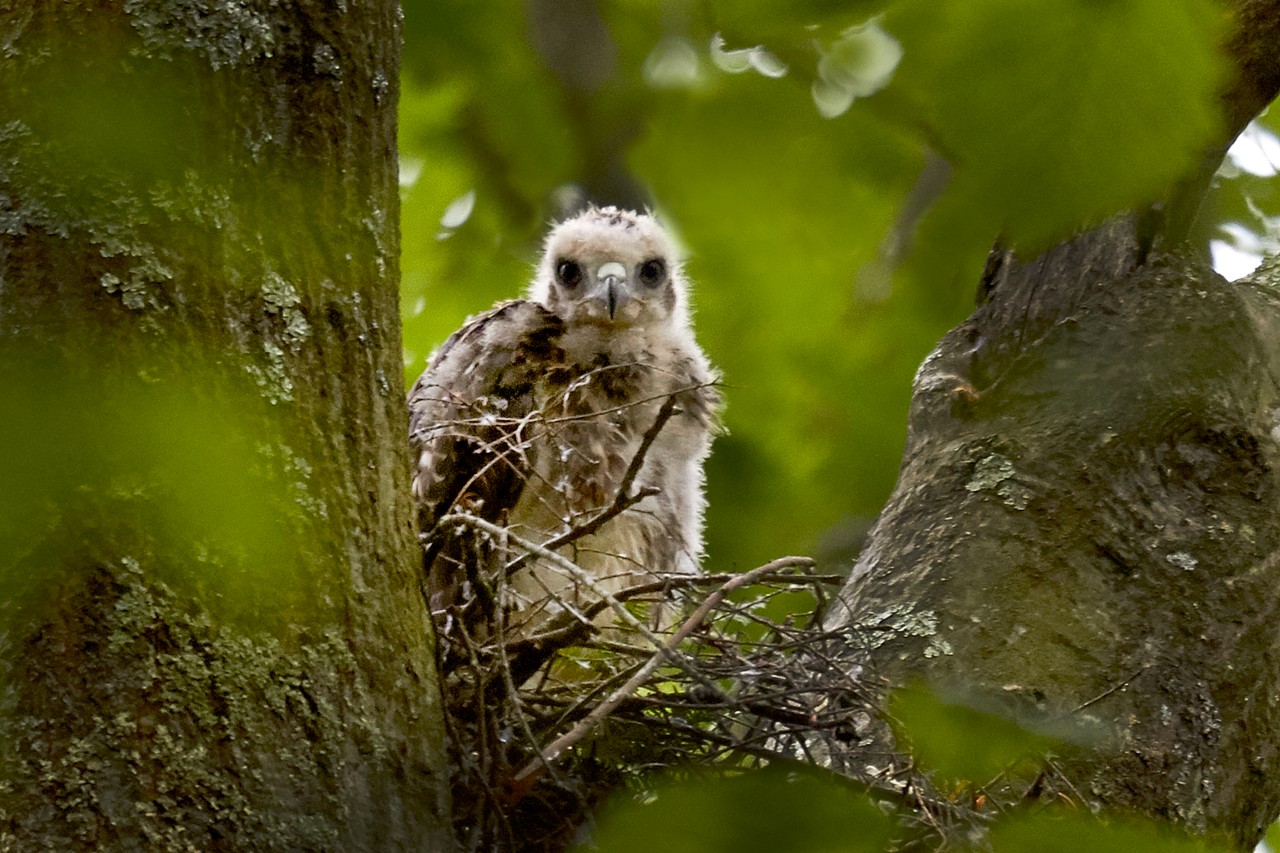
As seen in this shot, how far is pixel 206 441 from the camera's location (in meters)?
1.45

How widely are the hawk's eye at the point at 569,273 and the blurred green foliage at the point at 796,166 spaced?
155mm

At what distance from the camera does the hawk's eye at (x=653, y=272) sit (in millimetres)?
3840

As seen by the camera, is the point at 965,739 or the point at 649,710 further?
the point at 649,710

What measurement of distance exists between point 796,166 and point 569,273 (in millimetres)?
1487

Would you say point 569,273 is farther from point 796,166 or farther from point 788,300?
point 796,166

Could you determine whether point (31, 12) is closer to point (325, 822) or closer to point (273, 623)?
point (273, 623)

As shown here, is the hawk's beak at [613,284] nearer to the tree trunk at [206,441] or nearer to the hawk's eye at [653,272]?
the hawk's eye at [653,272]

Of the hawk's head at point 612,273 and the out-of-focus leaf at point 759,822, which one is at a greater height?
the hawk's head at point 612,273

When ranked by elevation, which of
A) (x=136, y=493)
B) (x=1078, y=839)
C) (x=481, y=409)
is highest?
(x=481, y=409)

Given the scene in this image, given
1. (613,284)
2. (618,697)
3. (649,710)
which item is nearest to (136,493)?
(618,697)

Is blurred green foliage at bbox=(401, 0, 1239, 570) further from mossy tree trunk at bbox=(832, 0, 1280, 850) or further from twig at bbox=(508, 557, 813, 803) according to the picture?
twig at bbox=(508, 557, 813, 803)

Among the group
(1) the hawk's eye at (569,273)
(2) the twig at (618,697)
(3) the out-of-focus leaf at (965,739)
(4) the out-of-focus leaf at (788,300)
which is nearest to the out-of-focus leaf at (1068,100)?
(3) the out-of-focus leaf at (965,739)

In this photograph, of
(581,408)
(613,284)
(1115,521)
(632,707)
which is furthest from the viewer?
(613,284)

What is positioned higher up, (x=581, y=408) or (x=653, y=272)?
(x=653, y=272)
